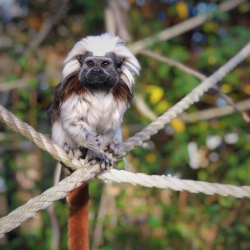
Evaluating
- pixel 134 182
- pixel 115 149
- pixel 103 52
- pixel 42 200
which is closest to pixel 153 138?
pixel 115 149

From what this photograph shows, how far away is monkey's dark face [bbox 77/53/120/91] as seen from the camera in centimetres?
211

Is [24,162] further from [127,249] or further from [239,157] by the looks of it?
[239,157]

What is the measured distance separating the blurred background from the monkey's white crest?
38.3 inches

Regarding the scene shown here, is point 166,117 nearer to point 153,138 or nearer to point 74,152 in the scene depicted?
point 74,152

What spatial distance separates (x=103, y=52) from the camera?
2.23 metres

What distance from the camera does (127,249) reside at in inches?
127

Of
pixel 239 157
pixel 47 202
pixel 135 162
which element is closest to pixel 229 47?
pixel 239 157

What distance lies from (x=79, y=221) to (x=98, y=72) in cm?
65

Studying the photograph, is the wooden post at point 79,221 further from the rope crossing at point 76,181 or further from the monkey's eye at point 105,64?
the monkey's eye at point 105,64

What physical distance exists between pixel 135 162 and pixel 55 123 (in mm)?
1256

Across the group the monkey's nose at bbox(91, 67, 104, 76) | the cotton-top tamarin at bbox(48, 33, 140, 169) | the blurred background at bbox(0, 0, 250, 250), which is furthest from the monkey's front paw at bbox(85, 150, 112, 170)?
the blurred background at bbox(0, 0, 250, 250)

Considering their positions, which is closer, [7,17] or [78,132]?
[78,132]

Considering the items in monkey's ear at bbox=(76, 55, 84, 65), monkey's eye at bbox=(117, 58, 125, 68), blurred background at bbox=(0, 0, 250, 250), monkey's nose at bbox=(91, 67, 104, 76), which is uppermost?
monkey's ear at bbox=(76, 55, 84, 65)

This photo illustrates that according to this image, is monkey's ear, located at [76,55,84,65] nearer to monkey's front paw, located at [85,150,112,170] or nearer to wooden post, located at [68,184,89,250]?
monkey's front paw, located at [85,150,112,170]
